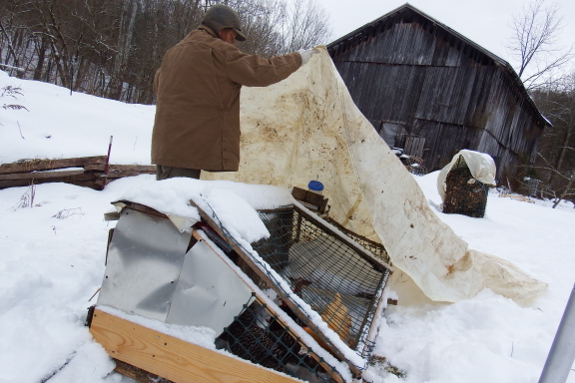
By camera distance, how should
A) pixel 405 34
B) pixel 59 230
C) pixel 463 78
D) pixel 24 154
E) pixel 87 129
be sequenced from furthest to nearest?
1. pixel 405 34
2. pixel 463 78
3. pixel 87 129
4. pixel 24 154
5. pixel 59 230

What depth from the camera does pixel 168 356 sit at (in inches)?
57.2

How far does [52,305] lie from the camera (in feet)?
5.97

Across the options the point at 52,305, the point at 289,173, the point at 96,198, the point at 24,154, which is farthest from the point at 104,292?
the point at 24,154

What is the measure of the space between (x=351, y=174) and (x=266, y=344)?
1.64 m

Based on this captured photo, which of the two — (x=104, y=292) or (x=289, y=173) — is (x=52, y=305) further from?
(x=289, y=173)

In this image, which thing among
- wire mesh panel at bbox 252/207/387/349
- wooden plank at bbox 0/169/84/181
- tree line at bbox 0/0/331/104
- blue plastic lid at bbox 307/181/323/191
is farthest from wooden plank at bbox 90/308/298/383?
tree line at bbox 0/0/331/104

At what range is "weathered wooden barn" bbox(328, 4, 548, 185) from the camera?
12898mm

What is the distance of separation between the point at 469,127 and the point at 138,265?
46.7 ft

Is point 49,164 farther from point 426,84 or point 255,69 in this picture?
point 426,84

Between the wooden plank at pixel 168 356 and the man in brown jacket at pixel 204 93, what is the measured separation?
41.0 inches

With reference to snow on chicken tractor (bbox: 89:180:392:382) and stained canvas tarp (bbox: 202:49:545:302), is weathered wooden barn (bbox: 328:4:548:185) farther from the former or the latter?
snow on chicken tractor (bbox: 89:180:392:382)

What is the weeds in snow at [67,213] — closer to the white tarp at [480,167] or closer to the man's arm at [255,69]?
the man's arm at [255,69]

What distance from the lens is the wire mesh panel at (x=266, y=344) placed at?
1.44 metres

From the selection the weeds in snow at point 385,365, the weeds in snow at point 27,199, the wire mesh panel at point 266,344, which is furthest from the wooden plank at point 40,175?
the weeds in snow at point 385,365
